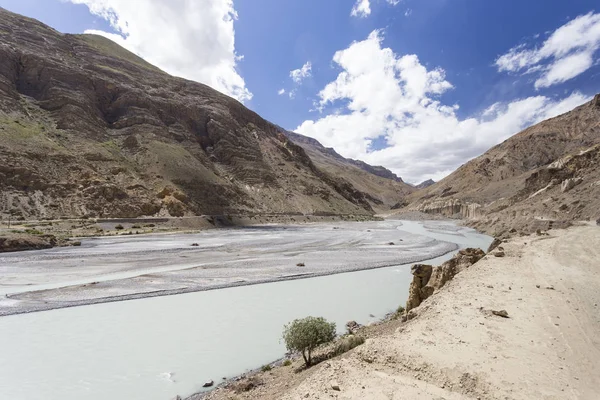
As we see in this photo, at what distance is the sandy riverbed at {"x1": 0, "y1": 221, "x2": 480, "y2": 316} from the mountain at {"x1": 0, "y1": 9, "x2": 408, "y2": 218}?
2095 centimetres

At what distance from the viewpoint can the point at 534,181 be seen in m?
83.8

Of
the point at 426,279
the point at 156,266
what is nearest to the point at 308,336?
the point at 426,279

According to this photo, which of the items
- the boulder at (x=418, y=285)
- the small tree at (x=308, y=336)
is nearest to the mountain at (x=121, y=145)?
the small tree at (x=308, y=336)

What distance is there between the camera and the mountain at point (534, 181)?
53969 millimetres

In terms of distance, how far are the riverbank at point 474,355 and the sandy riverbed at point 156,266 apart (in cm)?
1455

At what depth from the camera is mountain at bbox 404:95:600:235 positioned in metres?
54.0

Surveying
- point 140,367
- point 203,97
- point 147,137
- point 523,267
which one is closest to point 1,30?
point 147,137

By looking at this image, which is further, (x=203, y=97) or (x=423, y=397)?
(x=203, y=97)

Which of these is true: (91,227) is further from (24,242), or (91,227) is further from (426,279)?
(426,279)

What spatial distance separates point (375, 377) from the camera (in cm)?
735

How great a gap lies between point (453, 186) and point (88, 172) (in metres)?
147

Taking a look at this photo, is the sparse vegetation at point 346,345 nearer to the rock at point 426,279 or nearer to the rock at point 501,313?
the rock at point 501,313

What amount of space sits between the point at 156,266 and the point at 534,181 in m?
88.0

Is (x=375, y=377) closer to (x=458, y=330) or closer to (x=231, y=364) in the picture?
(x=458, y=330)
